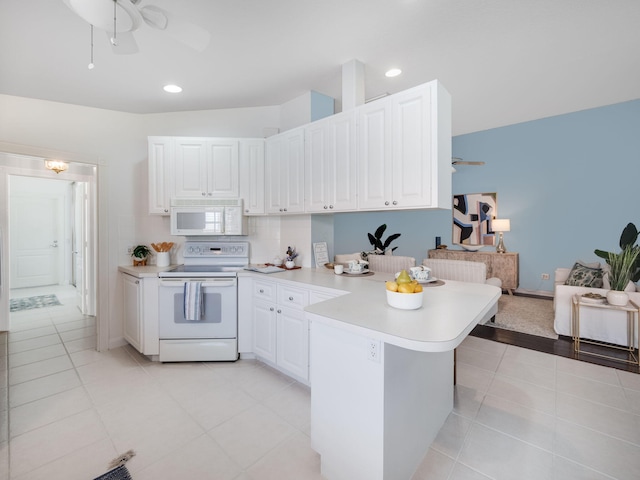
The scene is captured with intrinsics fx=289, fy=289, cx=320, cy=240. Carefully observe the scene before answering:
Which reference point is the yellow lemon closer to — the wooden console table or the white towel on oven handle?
the white towel on oven handle

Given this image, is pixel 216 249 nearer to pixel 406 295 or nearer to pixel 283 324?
pixel 283 324

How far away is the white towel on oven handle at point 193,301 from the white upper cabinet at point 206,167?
106 cm

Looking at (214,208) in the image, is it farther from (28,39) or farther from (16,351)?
(16,351)

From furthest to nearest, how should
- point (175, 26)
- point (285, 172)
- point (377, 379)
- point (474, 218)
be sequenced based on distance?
point (474, 218) → point (285, 172) → point (175, 26) → point (377, 379)

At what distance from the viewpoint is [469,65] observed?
9.32 ft

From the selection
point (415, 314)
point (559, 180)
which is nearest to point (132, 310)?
point (415, 314)

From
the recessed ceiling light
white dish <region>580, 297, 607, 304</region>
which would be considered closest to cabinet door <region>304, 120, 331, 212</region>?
the recessed ceiling light

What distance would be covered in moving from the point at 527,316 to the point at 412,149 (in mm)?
3598

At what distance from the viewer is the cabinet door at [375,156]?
86.8 inches

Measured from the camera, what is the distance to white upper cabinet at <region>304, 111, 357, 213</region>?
8.04ft

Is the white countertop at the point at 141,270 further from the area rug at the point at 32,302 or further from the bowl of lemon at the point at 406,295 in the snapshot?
the area rug at the point at 32,302

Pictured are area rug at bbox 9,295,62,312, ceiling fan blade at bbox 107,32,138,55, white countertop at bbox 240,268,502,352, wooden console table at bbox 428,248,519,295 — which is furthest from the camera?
wooden console table at bbox 428,248,519,295

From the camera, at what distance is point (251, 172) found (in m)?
3.20

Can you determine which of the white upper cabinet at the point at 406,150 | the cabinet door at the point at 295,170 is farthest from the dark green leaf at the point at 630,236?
the cabinet door at the point at 295,170
